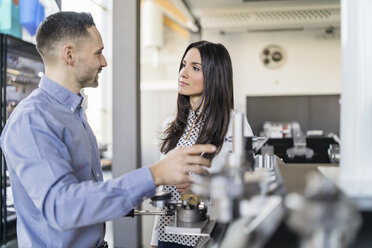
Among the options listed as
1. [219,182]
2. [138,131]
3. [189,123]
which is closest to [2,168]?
[138,131]

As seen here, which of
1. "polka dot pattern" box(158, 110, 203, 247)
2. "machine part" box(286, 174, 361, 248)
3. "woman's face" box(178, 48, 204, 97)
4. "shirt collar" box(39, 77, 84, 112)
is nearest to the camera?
"machine part" box(286, 174, 361, 248)

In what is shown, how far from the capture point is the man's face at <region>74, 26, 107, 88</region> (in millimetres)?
1384

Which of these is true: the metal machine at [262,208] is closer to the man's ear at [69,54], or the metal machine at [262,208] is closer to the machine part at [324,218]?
the machine part at [324,218]

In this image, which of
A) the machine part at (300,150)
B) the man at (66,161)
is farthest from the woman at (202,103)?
the machine part at (300,150)

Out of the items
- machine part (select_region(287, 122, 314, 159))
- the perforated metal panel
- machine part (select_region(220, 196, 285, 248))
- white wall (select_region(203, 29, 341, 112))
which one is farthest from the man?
white wall (select_region(203, 29, 341, 112))

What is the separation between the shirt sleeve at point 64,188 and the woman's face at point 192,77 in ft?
2.91

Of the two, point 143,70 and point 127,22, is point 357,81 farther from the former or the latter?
point 143,70

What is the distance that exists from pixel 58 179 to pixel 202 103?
3.19 ft

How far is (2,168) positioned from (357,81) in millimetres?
3695

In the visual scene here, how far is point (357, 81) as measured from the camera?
0.90 m

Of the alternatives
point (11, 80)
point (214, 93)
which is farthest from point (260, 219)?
point (11, 80)

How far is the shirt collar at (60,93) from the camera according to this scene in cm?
134

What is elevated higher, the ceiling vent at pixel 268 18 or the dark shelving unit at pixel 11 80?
the ceiling vent at pixel 268 18

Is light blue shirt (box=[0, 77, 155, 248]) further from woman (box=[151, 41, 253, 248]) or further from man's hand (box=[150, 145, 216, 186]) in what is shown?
woman (box=[151, 41, 253, 248])
